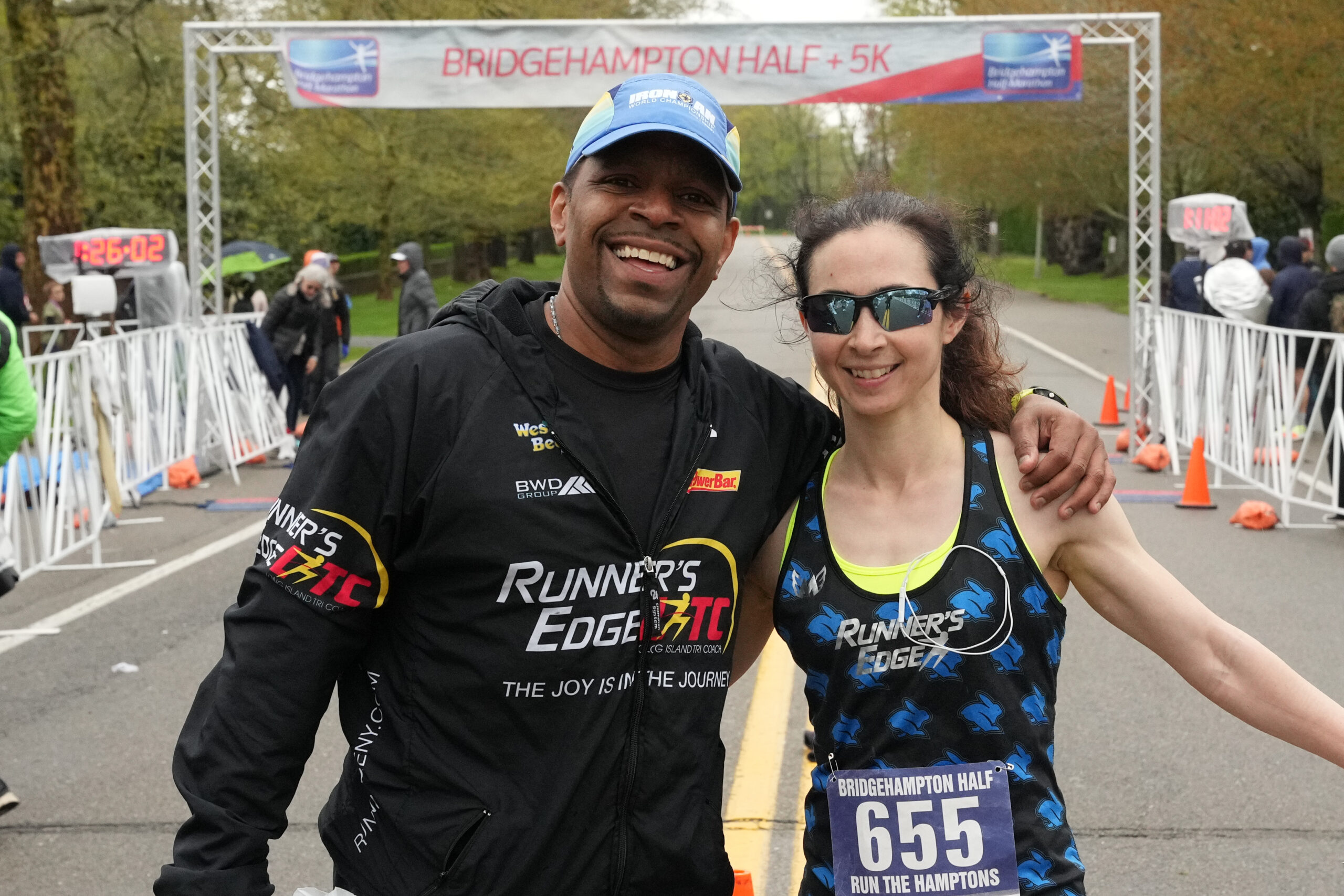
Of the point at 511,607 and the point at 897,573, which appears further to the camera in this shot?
the point at 897,573

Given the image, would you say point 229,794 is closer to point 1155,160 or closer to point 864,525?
point 864,525

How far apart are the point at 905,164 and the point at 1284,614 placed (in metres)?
51.9

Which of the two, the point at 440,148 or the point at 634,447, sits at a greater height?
the point at 440,148

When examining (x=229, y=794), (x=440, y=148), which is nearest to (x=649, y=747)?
(x=229, y=794)

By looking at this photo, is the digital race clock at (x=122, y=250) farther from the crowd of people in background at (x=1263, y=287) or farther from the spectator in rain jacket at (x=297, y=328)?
the crowd of people in background at (x=1263, y=287)

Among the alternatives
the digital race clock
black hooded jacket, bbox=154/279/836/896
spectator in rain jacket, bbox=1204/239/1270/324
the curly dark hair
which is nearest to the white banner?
the digital race clock

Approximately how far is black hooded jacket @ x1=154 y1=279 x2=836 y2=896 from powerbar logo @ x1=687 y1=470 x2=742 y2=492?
0.05 metres

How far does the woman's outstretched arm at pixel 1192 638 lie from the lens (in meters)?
2.34

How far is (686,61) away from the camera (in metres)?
13.8

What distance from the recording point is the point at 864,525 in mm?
2502

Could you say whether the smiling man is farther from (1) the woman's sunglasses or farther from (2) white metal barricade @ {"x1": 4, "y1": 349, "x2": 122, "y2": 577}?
(2) white metal barricade @ {"x1": 4, "y1": 349, "x2": 122, "y2": 577}

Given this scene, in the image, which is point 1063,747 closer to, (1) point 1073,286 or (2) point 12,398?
(2) point 12,398

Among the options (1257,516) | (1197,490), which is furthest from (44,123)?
(1257,516)

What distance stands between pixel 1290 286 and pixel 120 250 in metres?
11.8
